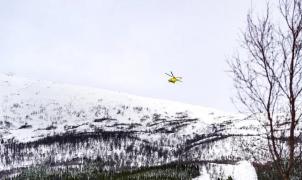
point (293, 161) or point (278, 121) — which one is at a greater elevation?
point (278, 121)

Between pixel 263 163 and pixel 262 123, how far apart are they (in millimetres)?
1418

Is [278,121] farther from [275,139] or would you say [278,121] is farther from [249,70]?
[249,70]

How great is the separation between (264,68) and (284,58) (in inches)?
28.1

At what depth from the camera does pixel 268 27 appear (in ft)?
45.9

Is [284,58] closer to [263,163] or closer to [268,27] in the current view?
[268,27]

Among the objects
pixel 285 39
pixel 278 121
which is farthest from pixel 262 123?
pixel 285 39

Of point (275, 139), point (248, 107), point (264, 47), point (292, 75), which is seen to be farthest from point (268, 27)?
point (275, 139)

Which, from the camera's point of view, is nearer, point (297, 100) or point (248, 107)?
point (297, 100)

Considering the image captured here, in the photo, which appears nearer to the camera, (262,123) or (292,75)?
(292,75)

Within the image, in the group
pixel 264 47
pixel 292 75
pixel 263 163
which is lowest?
pixel 263 163

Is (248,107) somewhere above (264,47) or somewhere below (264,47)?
below

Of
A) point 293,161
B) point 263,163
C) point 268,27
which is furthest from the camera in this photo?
point 263,163

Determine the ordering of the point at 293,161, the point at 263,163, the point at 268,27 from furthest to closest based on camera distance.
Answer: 1. the point at 263,163
2. the point at 268,27
3. the point at 293,161

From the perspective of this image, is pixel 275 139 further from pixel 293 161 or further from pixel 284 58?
pixel 284 58
